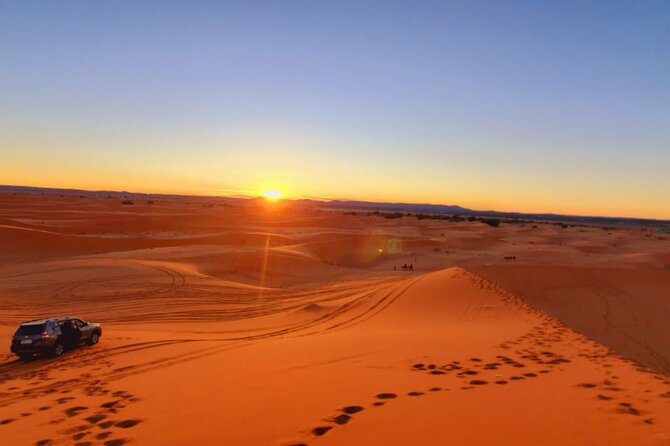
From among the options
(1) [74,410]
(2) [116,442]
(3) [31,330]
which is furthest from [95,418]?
(3) [31,330]

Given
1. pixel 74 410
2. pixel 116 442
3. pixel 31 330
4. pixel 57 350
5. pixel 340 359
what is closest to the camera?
pixel 116 442

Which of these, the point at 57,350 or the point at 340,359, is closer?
the point at 340,359

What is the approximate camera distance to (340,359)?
10.4 metres

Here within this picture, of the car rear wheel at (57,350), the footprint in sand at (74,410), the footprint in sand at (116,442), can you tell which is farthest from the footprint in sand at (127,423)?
the car rear wheel at (57,350)

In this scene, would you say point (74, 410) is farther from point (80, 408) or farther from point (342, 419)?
point (342, 419)

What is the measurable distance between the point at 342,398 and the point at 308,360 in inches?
119

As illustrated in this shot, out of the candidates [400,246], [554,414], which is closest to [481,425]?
[554,414]

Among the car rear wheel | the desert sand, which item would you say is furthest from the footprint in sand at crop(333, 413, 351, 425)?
the car rear wheel

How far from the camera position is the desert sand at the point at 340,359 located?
6.34 m

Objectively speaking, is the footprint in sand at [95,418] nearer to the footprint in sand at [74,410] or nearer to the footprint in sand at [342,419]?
the footprint in sand at [74,410]

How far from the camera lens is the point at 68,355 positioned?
1363 centimetres

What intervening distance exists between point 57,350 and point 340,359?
26.0ft

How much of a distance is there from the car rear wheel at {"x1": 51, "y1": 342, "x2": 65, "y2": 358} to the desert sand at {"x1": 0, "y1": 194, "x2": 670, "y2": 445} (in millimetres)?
168

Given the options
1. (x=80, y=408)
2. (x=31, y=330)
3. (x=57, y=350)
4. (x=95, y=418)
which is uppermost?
(x=95, y=418)
